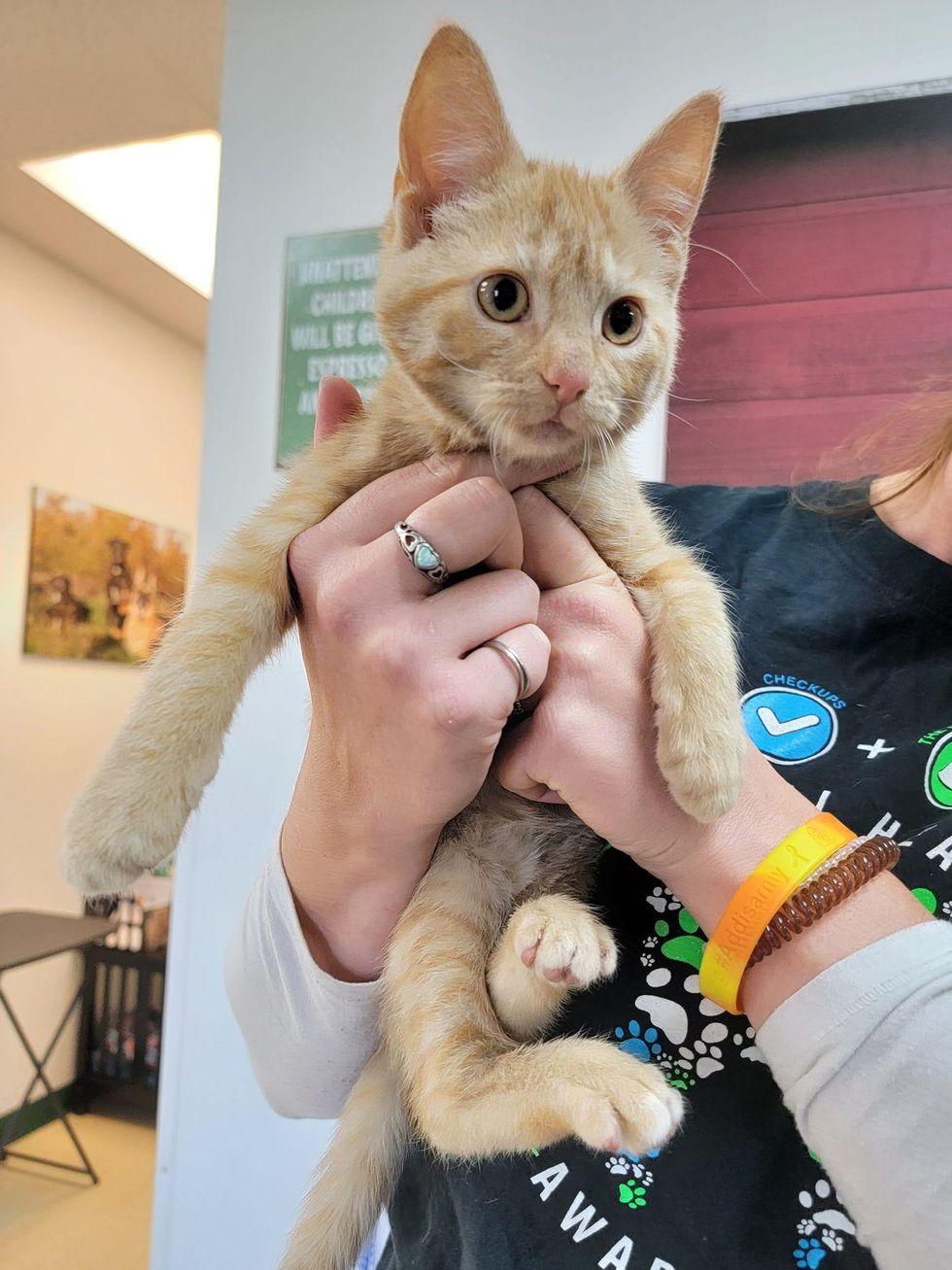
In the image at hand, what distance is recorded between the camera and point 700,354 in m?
1.69

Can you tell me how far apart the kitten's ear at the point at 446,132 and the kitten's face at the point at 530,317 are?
0.02 m

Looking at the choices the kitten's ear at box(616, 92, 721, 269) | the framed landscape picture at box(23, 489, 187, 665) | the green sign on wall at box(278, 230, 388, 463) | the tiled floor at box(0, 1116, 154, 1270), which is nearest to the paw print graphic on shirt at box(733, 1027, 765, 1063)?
the kitten's ear at box(616, 92, 721, 269)

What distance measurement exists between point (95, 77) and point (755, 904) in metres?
2.72

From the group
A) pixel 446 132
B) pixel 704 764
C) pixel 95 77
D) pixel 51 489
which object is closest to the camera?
pixel 704 764

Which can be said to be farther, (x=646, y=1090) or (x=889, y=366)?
(x=889, y=366)

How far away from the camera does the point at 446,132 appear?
781mm

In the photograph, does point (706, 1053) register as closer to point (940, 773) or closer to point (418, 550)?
point (940, 773)

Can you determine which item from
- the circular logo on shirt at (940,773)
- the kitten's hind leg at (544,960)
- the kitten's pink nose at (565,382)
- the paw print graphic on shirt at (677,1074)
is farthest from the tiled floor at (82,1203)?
the kitten's pink nose at (565,382)

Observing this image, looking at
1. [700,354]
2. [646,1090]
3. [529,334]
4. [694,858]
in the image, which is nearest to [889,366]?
[700,354]

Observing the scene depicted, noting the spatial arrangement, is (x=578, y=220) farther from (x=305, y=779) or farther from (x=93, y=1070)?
(x=93, y=1070)

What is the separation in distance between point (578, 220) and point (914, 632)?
1.71 ft

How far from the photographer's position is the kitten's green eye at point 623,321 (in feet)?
2.53

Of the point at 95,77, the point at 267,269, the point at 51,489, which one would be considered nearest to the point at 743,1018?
the point at 267,269

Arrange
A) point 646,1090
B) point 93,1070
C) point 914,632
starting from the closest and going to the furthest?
point 646,1090 < point 914,632 < point 93,1070
